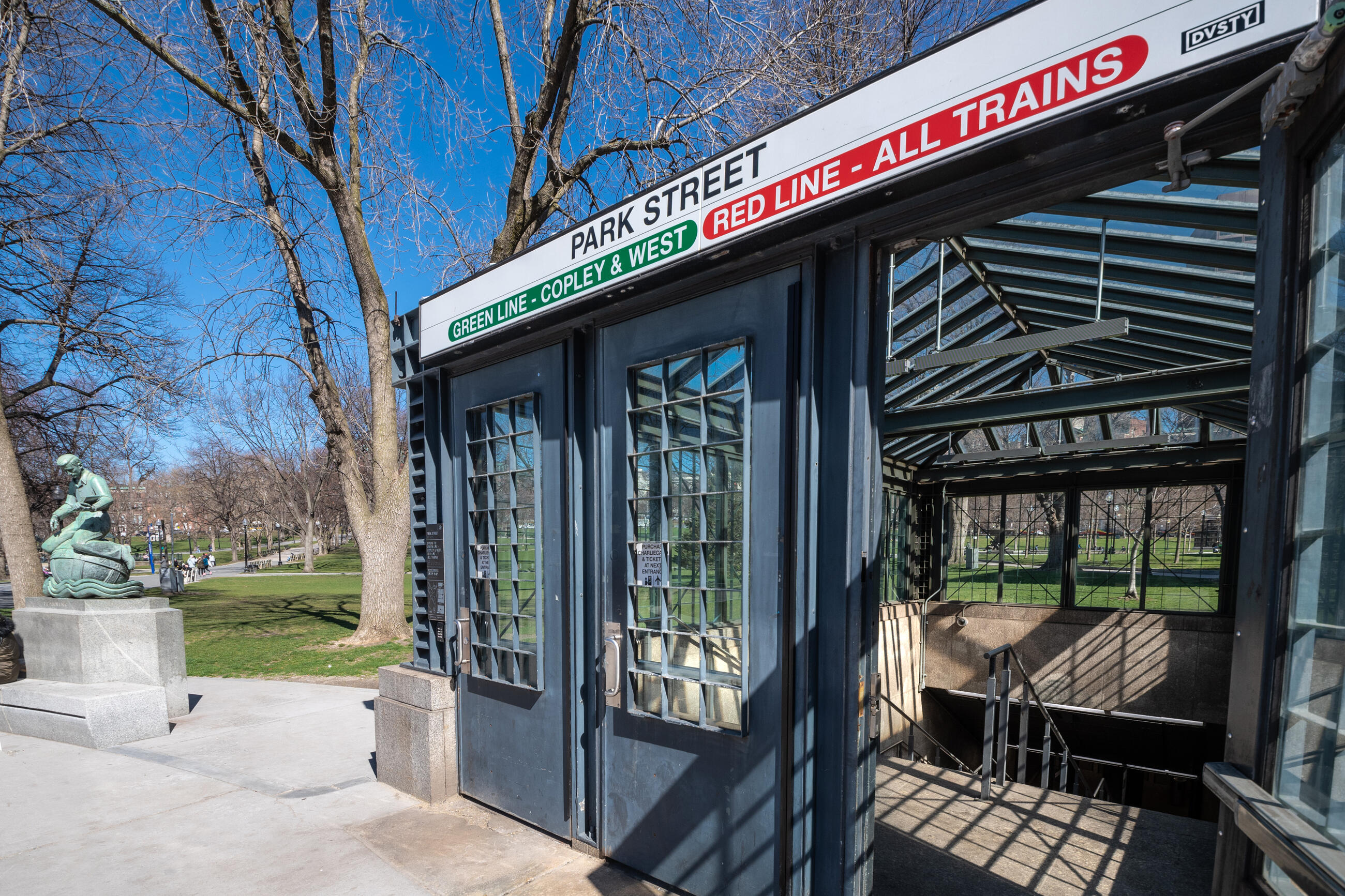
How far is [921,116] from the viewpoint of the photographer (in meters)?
2.90

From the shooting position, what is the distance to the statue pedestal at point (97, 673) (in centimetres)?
751

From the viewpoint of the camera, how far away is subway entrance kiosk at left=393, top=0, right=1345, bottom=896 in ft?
6.80

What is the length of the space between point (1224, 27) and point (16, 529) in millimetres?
16721

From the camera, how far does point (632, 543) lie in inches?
165

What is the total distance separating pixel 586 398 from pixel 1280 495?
3567mm

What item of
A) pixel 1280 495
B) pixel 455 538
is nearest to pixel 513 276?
pixel 455 538

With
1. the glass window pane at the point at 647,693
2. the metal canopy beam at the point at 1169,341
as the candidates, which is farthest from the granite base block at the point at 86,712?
the metal canopy beam at the point at 1169,341

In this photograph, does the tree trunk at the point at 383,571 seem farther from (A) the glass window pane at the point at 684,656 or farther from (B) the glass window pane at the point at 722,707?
(B) the glass window pane at the point at 722,707

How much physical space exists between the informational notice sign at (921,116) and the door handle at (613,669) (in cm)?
215

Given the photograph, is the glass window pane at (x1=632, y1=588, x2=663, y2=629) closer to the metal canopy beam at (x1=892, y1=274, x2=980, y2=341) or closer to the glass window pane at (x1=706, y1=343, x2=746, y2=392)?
the glass window pane at (x1=706, y1=343, x2=746, y2=392)

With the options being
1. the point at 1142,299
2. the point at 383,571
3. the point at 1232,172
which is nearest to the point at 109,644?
the point at 383,571

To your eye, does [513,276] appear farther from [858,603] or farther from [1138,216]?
[1138,216]

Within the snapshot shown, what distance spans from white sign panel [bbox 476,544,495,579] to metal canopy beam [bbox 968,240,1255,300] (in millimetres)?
4413

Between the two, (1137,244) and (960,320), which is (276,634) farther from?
(1137,244)
